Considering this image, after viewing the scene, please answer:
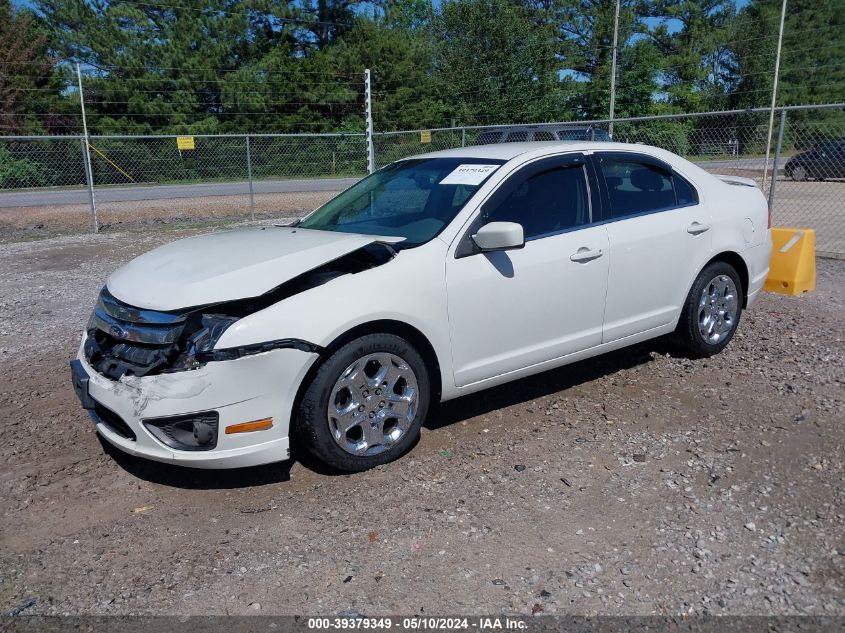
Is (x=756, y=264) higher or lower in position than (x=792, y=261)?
higher

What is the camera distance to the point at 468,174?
4.59m

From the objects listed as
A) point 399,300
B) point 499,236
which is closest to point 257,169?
point 499,236

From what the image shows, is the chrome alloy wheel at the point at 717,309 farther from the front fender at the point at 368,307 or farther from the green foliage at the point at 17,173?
the green foliage at the point at 17,173

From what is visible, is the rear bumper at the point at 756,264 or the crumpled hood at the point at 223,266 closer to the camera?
the crumpled hood at the point at 223,266

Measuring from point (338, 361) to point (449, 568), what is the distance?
3.74ft

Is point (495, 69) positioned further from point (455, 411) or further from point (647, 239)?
point (455, 411)

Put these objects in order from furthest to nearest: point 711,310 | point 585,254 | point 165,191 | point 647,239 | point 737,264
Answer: point 165,191
point 737,264
point 711,310
point 647,239
point 585,254

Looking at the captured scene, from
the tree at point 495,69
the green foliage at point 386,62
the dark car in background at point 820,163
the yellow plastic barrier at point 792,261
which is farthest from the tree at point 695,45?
the yellow plastic barrier at point 792,261

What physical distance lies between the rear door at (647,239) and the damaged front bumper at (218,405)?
2.29 metres

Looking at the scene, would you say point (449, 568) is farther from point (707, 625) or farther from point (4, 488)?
point (4, 488)

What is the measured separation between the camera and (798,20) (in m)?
45.2

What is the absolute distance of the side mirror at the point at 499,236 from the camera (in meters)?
4.01

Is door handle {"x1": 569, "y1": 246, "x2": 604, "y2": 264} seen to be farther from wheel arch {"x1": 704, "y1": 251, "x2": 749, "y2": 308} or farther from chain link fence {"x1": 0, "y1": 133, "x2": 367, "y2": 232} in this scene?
chain link fence {"x1": 0, "y1": 133, "x2": 367, "y2": 232}

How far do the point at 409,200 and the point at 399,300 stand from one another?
3.65 ft
